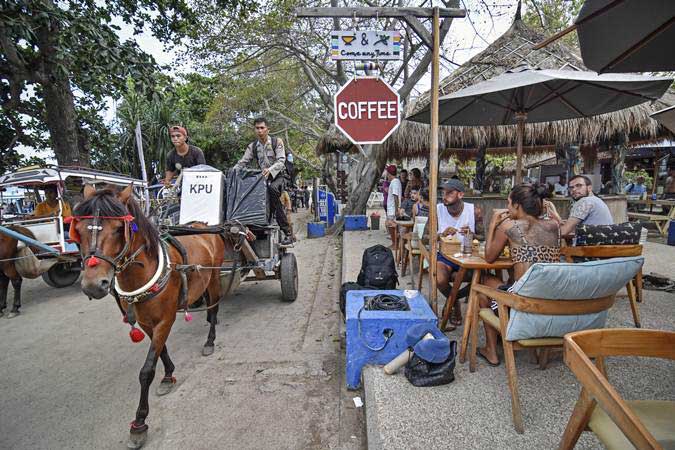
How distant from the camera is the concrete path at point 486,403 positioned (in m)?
2.02

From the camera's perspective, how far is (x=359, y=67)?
124 inches

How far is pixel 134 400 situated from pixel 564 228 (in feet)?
15.7

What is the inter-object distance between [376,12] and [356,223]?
821 cm

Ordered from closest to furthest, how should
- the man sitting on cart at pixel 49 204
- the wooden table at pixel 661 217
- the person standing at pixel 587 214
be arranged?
the person standing at pixel 587 214
the man sitting on cart at pixel 49 204
the wooden table at pixel 661 217

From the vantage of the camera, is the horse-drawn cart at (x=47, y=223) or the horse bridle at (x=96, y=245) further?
the horse-drawn cart at (x=47, y=223)

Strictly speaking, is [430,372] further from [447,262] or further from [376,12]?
[376,12]

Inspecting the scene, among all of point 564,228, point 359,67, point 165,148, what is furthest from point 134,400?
point 165,148

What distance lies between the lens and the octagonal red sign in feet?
9.62

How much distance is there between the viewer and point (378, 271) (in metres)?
4.20

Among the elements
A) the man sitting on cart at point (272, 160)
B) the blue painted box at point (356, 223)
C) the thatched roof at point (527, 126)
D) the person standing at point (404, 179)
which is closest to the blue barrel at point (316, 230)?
the blue painted box at point (356, 223)

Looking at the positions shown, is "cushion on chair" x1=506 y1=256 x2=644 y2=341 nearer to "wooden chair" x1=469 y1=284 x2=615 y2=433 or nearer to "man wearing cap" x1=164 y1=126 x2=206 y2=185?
"wooden chair" x1=469 y1=284 x2=615 y2=433

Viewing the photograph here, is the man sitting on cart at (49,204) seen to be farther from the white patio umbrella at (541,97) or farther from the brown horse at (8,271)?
the white patio umbrella at (541,97)


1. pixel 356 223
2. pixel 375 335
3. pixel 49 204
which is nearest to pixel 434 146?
pixel 375 335

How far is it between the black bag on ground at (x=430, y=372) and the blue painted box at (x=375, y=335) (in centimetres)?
23
